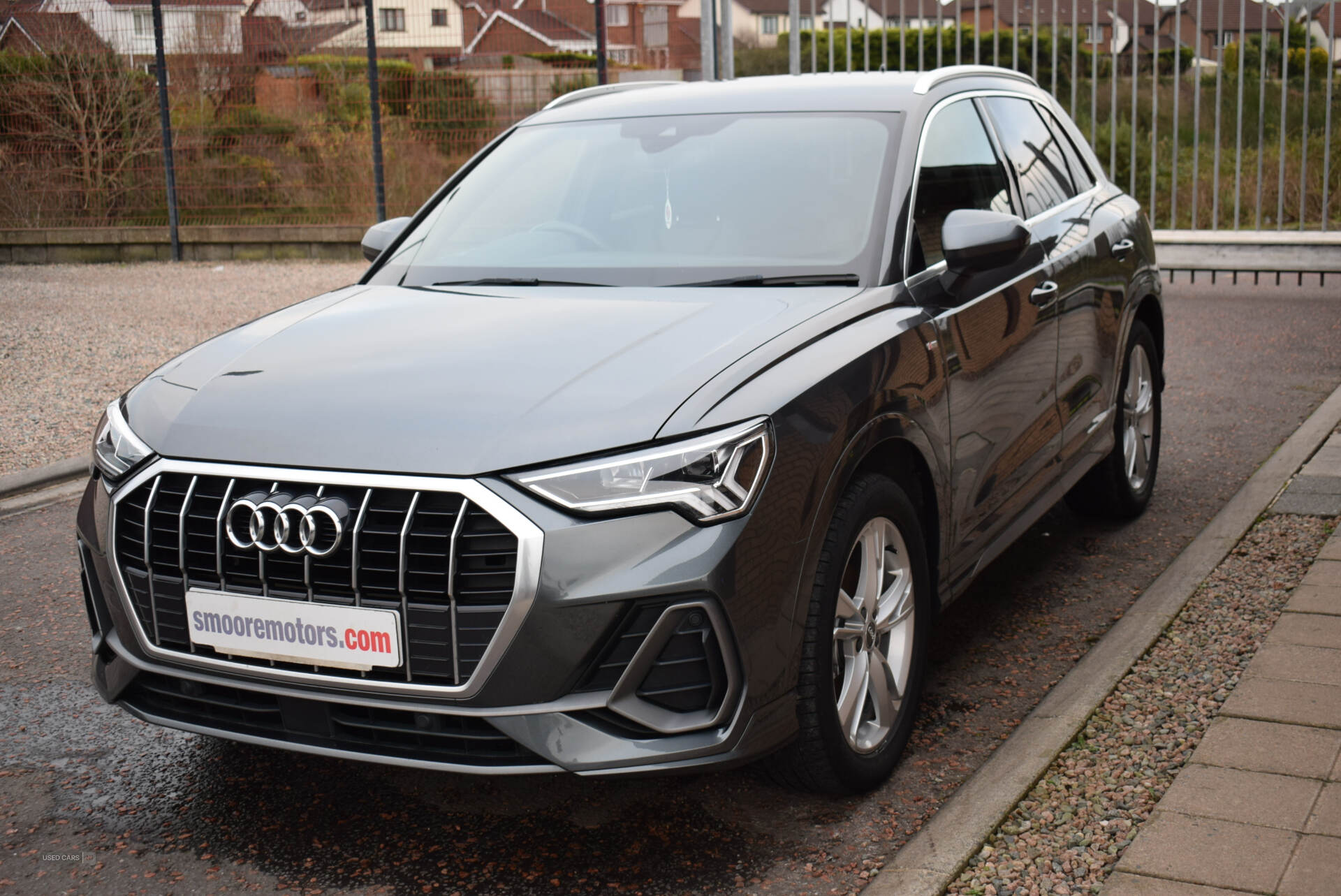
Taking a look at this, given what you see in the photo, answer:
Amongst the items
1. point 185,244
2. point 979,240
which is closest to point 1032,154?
point 979,240

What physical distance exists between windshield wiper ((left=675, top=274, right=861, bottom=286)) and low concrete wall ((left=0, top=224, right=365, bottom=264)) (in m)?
12.5

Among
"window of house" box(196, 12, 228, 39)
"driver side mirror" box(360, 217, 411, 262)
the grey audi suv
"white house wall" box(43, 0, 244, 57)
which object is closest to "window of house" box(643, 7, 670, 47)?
"white house wall" box(43, 0, 244, 57)

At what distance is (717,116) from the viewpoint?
169 inches

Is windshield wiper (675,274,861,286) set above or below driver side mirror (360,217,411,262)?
below

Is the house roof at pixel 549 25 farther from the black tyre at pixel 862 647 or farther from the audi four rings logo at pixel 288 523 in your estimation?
the audi four rings logo at pixel 288 523

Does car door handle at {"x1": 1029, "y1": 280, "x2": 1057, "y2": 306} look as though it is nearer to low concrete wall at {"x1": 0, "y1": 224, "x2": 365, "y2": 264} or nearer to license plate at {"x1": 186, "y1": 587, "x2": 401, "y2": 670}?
license plate at {"x1": 186, "y1": 587, "x2": 401, "y2": 670}

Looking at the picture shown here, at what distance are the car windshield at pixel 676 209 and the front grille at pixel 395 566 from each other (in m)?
1.28

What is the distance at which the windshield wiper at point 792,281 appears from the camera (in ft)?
12.0

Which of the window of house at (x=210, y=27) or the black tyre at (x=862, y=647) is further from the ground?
the window of house at (x=210, y=27)

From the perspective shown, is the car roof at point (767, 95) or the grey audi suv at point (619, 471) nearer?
the grey audi suv at point (619, 471)

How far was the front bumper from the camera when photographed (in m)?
2.66

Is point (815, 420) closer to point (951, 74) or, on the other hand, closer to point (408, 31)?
point (951, 74)

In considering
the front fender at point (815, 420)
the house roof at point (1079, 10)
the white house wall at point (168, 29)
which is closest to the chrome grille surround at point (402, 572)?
the front fender at point (815, 420)

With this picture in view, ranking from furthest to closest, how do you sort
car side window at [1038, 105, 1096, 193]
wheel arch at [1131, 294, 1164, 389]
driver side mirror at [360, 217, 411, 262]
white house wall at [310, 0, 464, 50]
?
white house wall at [310, 0, 464, 50] < wheel arch at [1131, 294, 1164, 389] < car side window at [1038, 105, 1096, 193] < driver side mirror at [360, 217, 411, 262]
